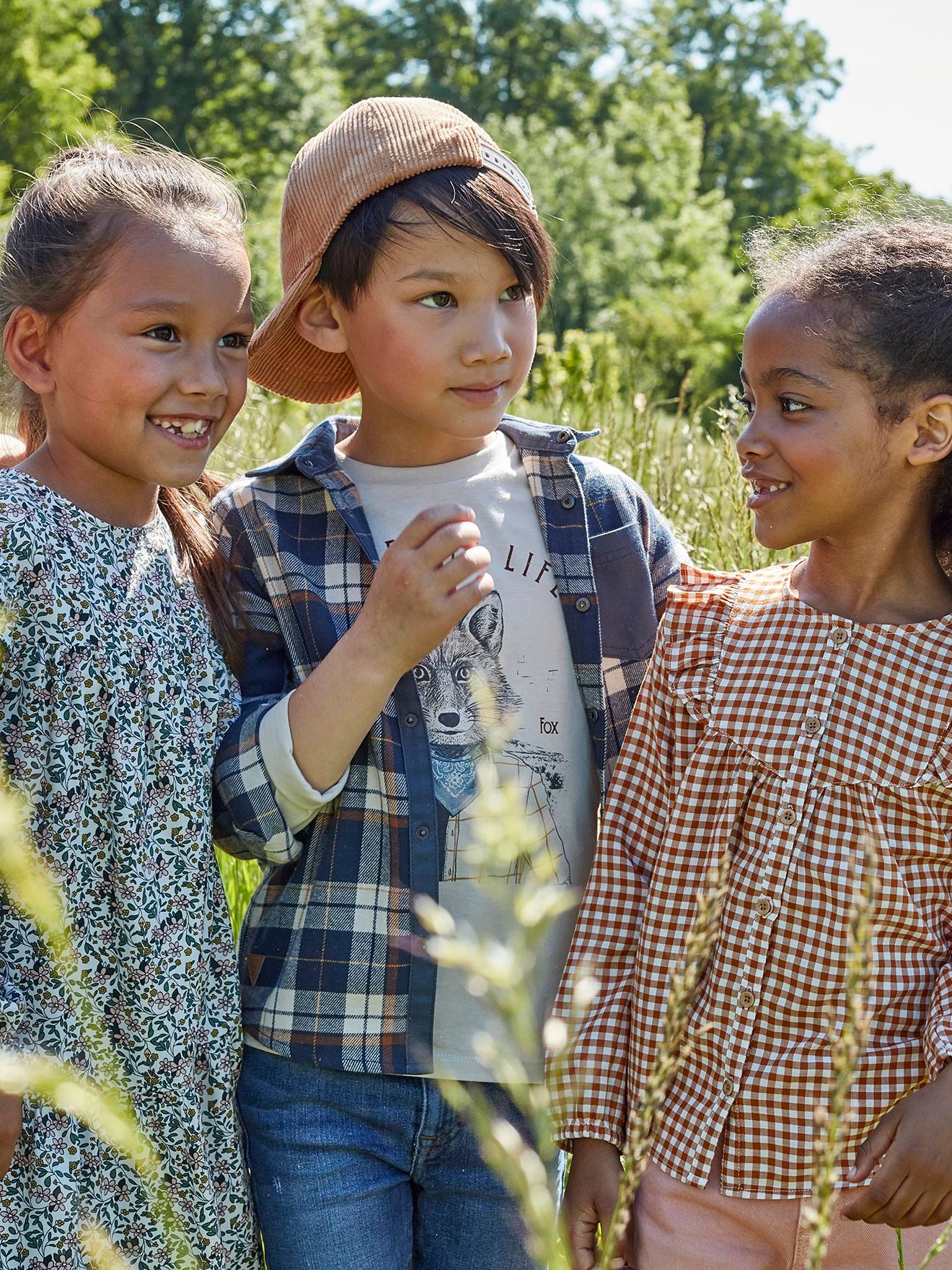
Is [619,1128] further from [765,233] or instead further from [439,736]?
[765,233]

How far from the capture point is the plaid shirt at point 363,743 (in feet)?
6.31

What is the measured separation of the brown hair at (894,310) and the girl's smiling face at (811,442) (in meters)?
0.02

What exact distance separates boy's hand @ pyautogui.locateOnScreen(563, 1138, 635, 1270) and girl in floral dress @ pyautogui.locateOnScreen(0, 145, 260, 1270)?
474 mm

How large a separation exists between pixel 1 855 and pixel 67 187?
1.52m

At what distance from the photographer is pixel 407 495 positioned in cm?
214

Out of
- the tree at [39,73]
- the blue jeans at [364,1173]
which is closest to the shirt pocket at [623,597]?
the blue jeans at [364,1173]

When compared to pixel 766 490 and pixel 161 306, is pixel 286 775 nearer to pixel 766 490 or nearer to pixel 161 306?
pixel 161 306

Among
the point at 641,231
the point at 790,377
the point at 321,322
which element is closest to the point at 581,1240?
the point at 790,377

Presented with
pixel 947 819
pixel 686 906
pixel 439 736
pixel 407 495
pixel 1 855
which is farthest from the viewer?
pixel 407 495

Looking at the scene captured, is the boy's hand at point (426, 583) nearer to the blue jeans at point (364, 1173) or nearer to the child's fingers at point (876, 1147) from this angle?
the blue jeans at point (364, 1173)

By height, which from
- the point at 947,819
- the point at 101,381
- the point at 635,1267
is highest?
the point at 101,381

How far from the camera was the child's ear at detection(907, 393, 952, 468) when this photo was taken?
1.84 metres

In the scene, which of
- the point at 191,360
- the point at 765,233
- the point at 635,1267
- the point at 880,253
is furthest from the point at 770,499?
the point at 635,1267

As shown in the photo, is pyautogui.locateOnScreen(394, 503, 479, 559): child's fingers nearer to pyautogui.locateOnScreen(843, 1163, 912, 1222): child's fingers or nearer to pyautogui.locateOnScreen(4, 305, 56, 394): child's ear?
pyautogui.locateOnScreen(4, 305, 56, 394): child's ear
